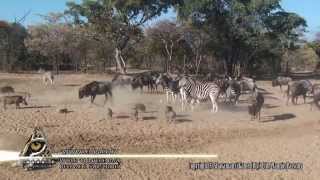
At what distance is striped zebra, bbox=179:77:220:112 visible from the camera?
74.4 feet

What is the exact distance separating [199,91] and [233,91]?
2.66 metres

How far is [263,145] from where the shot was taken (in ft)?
51.6

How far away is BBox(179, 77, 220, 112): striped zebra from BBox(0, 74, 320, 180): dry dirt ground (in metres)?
0.50

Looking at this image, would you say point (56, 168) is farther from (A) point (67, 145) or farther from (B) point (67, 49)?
(B) point (67, 49)

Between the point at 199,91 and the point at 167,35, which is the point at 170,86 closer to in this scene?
the point at 199,91

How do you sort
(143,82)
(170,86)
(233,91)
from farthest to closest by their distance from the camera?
(143,82), (233,91), (170,86)

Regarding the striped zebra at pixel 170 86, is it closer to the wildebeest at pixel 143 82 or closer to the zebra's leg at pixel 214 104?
the zebra's leg at pixel 214 104

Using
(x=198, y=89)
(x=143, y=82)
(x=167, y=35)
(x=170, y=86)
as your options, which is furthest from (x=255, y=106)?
(x=167, y=35)

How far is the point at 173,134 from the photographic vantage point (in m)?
17.1

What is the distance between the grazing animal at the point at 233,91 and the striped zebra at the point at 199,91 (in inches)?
71.4

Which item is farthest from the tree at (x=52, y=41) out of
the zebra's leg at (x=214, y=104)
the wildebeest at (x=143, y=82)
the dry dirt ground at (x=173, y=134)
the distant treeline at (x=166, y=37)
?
the zebra's leg at (x=214, y=104)

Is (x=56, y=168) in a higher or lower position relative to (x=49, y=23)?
lower

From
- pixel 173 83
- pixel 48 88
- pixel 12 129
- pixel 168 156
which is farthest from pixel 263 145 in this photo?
pixel 48 88

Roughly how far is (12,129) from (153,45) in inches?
1369
